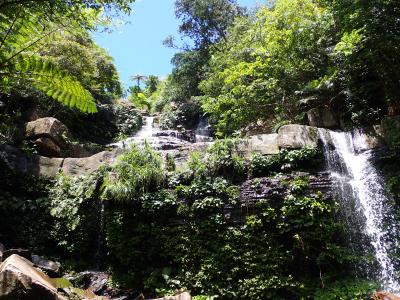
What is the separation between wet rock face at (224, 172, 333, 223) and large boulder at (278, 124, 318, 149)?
0.96 meters

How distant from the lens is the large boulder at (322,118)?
1156cm

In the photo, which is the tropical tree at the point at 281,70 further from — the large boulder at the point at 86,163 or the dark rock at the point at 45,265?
the dark rock at the point at 45,265

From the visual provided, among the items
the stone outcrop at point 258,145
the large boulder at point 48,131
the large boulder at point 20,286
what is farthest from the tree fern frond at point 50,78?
the large boulder at point 48,131

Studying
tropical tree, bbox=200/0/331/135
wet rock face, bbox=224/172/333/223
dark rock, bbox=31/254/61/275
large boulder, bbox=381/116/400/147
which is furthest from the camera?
tropical tree, bbox=200/0/331/135

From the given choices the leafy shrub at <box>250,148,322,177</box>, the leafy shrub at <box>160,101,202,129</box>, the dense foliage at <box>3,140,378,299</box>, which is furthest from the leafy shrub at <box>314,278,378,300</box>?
the leafy shrub at <box>160,101,202,129</box>

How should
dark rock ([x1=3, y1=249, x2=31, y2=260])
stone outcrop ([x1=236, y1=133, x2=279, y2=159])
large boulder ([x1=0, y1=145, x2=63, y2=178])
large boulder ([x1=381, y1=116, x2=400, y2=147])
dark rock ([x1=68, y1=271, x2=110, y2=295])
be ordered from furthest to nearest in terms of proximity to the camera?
large boulder ([x1=0, y1=145, x2=63, y2=178]) < stone outcrop ([x1=236, y1=133, x2=279, y2=159]) < large boulder ([x1=381, y1=116, x2=400, y2=147]) < dark rock ([x1=68, y1=271, x2=110, y2=295]) < dark rock ([x1=3, y1=249, x2=31, y2=260])

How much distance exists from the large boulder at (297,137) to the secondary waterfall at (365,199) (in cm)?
33

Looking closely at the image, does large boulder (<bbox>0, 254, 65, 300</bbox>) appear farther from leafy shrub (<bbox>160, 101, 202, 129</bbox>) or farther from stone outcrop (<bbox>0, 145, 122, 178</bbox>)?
leafy shrub (<bbox>160, 101, 202, 129</bbox>)

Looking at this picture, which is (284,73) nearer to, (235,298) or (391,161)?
(391,161)

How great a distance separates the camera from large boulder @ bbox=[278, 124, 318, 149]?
31.5 feet

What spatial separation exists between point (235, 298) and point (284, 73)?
8.24 metres

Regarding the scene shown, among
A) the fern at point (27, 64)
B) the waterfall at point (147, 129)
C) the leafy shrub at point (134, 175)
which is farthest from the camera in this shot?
the waterfall at point (147, 129)

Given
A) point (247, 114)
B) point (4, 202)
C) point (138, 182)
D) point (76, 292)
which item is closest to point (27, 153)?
point (4, 202)

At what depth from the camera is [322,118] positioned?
1170 cm
